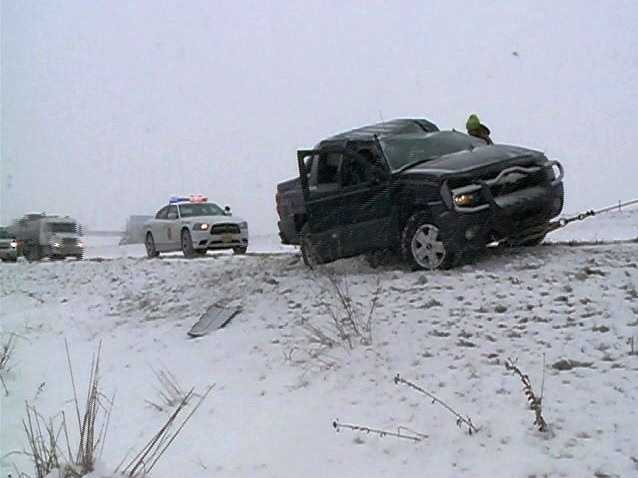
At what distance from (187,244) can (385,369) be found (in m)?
12.8

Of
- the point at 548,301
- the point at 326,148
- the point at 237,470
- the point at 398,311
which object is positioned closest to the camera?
the point at 237,470

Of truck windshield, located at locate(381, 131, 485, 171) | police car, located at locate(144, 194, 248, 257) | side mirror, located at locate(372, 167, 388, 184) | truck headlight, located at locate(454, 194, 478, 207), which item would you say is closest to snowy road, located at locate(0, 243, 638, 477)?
truck headlight, located at locate(454, 194, 478, 207)

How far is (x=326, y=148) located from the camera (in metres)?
9.87

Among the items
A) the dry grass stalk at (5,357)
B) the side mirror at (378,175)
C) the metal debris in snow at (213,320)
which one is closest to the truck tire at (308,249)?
the side mirror at (378,175)

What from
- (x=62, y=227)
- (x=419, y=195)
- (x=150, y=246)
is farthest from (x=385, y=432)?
(x=150, y=246)

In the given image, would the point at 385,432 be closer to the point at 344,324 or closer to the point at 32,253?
the point at 344,324

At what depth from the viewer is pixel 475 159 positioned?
8.64 m

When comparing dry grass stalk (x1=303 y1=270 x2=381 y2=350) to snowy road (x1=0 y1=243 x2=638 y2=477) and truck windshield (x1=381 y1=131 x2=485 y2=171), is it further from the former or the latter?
truck windshield (x1=381 y1=131 x2=485 y2=171)

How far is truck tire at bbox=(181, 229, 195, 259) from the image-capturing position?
18148 mm

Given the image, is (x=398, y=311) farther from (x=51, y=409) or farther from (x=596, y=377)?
(x=51, y=409)

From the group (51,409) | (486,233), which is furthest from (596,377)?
(51,409)

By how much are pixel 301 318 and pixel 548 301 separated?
244 cm

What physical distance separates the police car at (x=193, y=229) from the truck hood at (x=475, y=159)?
9.71 metres

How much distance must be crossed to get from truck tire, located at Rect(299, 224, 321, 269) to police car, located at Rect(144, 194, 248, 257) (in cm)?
800
